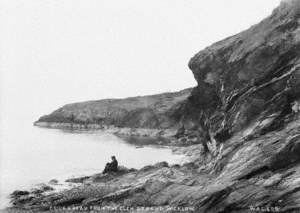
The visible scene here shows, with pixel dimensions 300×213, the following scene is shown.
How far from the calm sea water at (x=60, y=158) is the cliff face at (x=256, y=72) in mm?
12656

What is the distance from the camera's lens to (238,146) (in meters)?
33.7

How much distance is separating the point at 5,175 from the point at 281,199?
34.0 metres

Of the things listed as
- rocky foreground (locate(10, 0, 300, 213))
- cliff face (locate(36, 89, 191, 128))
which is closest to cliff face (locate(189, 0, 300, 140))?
rocky foreground (locate(10, 0, 300, 213))

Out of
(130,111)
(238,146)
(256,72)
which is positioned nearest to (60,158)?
(256,72)

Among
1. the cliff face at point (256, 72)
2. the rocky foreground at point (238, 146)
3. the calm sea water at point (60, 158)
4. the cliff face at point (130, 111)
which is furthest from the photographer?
the cliff face at point (130, 111)

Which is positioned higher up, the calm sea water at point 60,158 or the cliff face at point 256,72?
the cliff face at point 256,72

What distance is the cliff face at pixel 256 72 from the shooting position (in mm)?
34969

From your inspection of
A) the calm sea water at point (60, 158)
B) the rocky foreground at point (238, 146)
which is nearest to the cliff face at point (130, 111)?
the calm sea water at point (60, 158)

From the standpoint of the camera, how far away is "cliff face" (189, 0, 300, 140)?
3497 centimetres

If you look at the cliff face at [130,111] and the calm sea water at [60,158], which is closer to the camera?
the calm sea water at [60,158]

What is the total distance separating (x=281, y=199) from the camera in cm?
2309

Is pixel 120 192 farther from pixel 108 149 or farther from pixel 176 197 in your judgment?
pixel 108 149

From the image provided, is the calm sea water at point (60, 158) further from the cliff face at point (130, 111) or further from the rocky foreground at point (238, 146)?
the cliff face at point (130, 111)

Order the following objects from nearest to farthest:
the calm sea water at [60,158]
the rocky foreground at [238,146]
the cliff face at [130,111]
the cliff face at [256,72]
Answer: the rocky foreground at [238,146]
the cliff face at [256,72]
the calm sea water at [60,158]
the cliff face at [130,111]
